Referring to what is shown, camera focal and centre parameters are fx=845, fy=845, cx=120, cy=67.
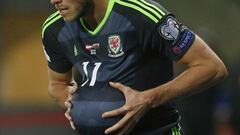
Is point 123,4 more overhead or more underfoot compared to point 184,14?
more overhead

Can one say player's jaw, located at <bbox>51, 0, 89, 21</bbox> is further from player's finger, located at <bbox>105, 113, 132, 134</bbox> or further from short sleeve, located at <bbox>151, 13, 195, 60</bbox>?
player's finger, located at <bbox>105, 113, 132, 134</bbox>

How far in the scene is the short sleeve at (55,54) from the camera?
235 inches

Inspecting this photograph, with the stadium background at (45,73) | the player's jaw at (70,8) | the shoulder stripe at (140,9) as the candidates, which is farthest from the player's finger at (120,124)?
the stadium background at (45,73)

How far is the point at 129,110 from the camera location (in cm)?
532

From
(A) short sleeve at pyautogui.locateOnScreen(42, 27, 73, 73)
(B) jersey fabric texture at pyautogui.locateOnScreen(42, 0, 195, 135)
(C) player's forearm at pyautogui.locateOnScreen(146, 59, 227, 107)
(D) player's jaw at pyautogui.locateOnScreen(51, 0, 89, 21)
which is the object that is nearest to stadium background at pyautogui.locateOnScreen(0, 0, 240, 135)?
(A) short sleeve at pyautogui.locateOnScreen(42, 27, 73, 73)

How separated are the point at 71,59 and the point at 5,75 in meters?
9.73

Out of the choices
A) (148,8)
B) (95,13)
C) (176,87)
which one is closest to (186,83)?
(176,87)

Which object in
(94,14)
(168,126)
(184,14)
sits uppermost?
(94,14)

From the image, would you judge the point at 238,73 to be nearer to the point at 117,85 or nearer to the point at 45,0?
the point at 45,0

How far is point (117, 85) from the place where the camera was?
17.7 feet

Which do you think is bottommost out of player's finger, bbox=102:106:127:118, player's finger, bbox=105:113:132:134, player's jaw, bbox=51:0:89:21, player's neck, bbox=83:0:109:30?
player's finger, bbox=105:113:132:134

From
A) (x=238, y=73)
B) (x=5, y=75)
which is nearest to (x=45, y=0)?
(x=5, y=75)

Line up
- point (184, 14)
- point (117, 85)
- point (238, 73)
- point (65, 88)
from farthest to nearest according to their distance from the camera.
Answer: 1. point (184, 14)
2. point (238, 73)
3. point (65, 88)
4. point (117, 85)

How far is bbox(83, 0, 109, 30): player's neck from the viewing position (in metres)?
5.53
